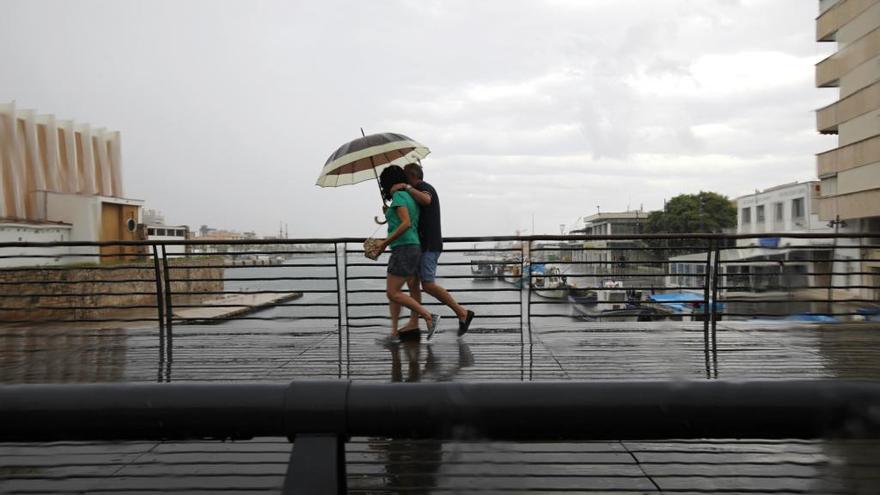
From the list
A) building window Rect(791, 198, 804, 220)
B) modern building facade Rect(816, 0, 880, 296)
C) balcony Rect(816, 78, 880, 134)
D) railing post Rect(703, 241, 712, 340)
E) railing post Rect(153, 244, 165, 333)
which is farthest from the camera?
building window Rect(791, 198, 804, 220)

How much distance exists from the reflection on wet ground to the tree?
67491mm

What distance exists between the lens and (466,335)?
6.11 metres

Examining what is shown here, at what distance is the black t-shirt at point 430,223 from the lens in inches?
224

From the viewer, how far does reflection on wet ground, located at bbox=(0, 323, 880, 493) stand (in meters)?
2.43

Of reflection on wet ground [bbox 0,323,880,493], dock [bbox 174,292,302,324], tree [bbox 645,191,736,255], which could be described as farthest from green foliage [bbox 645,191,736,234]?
reflection on wet ground [bbox 0,323,880,493]

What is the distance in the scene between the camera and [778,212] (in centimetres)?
4897

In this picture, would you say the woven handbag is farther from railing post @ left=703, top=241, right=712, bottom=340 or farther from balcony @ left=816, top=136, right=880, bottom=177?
balcony @ left=816, top=136, right=880, bottom=177

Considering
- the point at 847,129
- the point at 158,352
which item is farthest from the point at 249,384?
the point at 847,129

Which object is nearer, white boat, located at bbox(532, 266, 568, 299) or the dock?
the dock

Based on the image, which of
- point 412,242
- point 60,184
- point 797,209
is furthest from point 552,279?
point 60,184

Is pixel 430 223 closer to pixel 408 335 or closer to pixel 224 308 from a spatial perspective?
pixel 408 335

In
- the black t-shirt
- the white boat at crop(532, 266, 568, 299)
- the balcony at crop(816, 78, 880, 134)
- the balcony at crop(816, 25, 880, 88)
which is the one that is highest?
the balcony at crop(816, 25, 880, 88)

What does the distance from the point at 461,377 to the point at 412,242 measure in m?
1.79

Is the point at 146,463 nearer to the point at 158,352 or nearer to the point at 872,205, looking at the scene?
the point at 158,352
